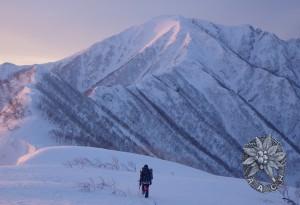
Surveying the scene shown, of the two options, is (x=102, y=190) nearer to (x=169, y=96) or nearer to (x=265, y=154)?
(x=265, y=154)

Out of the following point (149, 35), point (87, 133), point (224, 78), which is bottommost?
point (87, 133)

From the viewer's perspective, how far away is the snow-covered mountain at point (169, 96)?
6544cm

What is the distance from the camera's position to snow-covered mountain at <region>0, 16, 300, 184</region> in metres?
65.4

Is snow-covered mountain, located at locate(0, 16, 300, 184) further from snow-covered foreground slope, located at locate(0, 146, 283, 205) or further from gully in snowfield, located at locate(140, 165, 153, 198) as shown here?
gully in snowfield, located at locate(140, 165, 153, 198)

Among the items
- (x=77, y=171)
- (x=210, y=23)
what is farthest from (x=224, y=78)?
(x=77, y=171)

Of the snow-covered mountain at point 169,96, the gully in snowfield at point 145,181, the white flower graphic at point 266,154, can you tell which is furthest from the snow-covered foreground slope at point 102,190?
the snow-covered mountain at point 169,96

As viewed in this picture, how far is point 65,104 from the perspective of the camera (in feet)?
245

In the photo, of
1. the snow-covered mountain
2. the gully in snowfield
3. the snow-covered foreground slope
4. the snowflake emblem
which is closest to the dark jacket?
the gully in snowfield

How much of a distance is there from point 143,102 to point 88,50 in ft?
275

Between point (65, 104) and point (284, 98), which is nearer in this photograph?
point (65, 104)

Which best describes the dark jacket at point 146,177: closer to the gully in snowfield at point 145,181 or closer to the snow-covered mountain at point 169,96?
the gully in snowfield at point 145,181

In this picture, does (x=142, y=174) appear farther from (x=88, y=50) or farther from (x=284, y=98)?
(x=88, y=50)

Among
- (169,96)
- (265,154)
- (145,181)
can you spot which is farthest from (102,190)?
(169,96)

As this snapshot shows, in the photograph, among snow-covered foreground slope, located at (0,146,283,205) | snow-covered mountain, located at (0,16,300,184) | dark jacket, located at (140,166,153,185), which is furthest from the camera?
snow-covered mountain, located at (0,16,300,184)
